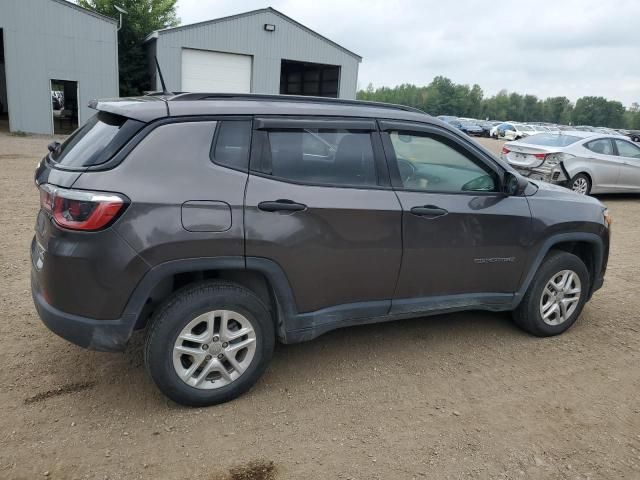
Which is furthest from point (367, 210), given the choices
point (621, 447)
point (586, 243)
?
point (586, 243)

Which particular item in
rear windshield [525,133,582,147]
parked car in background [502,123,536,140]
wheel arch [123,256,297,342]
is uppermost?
parked car in background [502,123,536,140]

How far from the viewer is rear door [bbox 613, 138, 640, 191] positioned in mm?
11758

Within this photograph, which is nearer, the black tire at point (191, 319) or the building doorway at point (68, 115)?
the black tire at point (191, 319)

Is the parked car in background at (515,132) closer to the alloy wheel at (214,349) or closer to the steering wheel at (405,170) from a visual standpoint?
the steering wheel at (405,170)

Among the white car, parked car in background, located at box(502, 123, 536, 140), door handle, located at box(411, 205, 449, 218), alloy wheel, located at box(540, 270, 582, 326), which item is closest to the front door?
door handle, located at box(411, 205, 449, 218)

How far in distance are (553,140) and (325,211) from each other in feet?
33.3

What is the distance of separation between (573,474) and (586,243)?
231 cm

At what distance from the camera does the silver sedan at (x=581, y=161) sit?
1107 centimetres

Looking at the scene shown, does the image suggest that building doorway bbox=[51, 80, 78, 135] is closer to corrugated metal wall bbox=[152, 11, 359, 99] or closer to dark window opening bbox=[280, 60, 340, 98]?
corrugated metal wall bbox=[152, 11, 359, 99]

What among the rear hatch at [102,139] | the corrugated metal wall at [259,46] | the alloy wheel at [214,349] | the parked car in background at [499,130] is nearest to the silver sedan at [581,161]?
the alloy wheel at [214,349]

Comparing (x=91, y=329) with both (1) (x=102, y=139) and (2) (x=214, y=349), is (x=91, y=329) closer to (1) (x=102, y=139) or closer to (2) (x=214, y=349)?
(2) (x=214, y=349)

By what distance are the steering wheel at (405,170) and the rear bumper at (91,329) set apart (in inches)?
75.8

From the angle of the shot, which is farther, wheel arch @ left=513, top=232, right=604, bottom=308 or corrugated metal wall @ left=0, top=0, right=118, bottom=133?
corrugated metal wall @ left=0, top=0, right=118, bottom=133

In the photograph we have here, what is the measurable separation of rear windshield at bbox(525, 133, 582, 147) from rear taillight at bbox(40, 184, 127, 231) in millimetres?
10722
